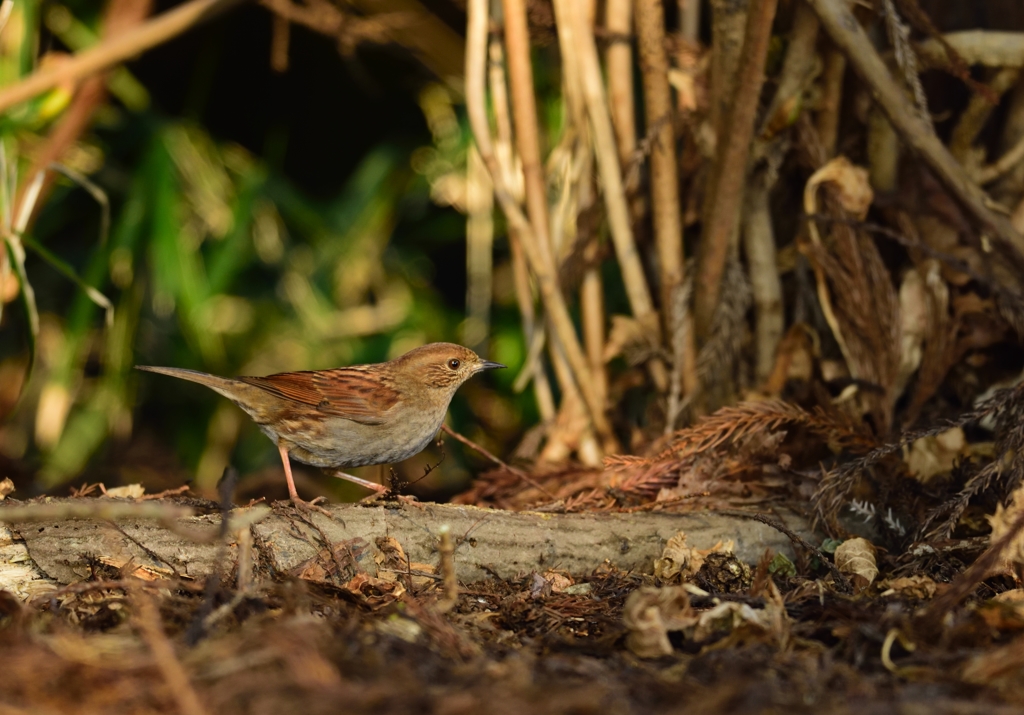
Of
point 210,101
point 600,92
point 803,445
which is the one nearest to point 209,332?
point 210,101

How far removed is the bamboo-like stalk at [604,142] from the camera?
4363 millimetres

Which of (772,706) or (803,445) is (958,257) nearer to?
(803,445)

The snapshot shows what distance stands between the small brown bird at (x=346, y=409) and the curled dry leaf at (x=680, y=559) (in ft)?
4.83

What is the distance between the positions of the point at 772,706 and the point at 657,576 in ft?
4.22

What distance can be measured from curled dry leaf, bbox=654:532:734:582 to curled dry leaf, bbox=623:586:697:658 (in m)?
0.63

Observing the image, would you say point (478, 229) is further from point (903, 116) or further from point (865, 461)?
point (865, 461)

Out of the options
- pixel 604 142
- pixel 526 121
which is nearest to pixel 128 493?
pixel 526 121

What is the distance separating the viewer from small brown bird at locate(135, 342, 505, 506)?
434cm

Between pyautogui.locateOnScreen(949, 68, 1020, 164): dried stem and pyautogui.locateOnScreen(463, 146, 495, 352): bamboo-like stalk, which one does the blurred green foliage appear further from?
pyautogui.locateOnScreen(949, 68, 1020, 164): dried stem

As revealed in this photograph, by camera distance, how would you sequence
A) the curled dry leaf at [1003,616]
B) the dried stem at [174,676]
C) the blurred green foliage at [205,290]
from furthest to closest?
the blurred green foliage at [205,290] → the curled dry leaf at [1003,616] → the dried stem at [174,676]

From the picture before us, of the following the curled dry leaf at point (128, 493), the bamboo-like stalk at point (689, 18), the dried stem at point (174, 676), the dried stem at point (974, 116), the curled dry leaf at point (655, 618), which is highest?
the bamboo-like stalk at point (689, 18)

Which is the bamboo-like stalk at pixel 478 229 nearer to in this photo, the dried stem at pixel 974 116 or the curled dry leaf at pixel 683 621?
the dried stem at pixel 974 116

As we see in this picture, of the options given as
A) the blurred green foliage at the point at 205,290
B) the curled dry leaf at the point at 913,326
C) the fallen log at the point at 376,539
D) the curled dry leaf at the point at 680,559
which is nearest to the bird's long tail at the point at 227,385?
the fallen log at the point at 376,539

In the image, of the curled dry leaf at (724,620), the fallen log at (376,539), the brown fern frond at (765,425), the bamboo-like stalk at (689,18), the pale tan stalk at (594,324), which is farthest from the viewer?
the pale tan stalk at (594,324)
